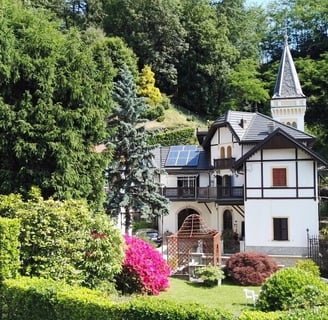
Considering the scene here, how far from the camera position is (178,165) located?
34375 millimetres

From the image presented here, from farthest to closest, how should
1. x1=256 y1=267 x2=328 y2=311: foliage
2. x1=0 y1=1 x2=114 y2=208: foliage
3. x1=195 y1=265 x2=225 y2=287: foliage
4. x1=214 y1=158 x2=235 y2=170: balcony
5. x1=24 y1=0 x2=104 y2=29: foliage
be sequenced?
x1=24 y1=0 x2=104 y2=29: foliage < x1=214 y1=158 x2=235 y2=170: balcony < x1=195 y1=265 x2=225 y2=287: foliage < x1=0 y1=1 x2=114 y2=208: foliage < x1=256 y1=267 x2=328 y2=311: foliage

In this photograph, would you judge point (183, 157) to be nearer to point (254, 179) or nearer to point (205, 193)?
point (205, 193)

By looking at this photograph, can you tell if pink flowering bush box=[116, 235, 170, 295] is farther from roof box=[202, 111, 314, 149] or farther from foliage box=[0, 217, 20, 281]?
roof box=[202, 111, 314, 149]

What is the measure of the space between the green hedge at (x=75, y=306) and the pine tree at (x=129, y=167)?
13.1m

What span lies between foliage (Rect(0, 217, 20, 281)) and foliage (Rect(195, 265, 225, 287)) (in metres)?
9.52

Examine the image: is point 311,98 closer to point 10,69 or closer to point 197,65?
point 197,65

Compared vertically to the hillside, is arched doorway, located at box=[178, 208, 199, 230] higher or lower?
lower

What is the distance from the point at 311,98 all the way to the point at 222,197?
2456cm

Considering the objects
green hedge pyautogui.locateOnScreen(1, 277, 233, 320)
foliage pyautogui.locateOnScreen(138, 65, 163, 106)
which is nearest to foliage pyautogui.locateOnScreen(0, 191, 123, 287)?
green hedge pyautogui.locateOnScreen(1, 277, 233, 320)

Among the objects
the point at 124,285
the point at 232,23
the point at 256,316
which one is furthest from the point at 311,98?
the point at 256,316

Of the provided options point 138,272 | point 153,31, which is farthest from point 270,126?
point 153,31

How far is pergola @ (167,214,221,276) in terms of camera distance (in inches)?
848

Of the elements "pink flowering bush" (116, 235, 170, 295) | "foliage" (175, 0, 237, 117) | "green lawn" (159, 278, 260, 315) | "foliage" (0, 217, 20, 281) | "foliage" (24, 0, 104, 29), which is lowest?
"green lawn" (159, 278, 260, 315)

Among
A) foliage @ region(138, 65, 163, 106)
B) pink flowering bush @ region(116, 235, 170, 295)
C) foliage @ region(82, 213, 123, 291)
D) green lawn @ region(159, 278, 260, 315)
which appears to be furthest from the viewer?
foliage @ region(138, 65, 163, 106)
